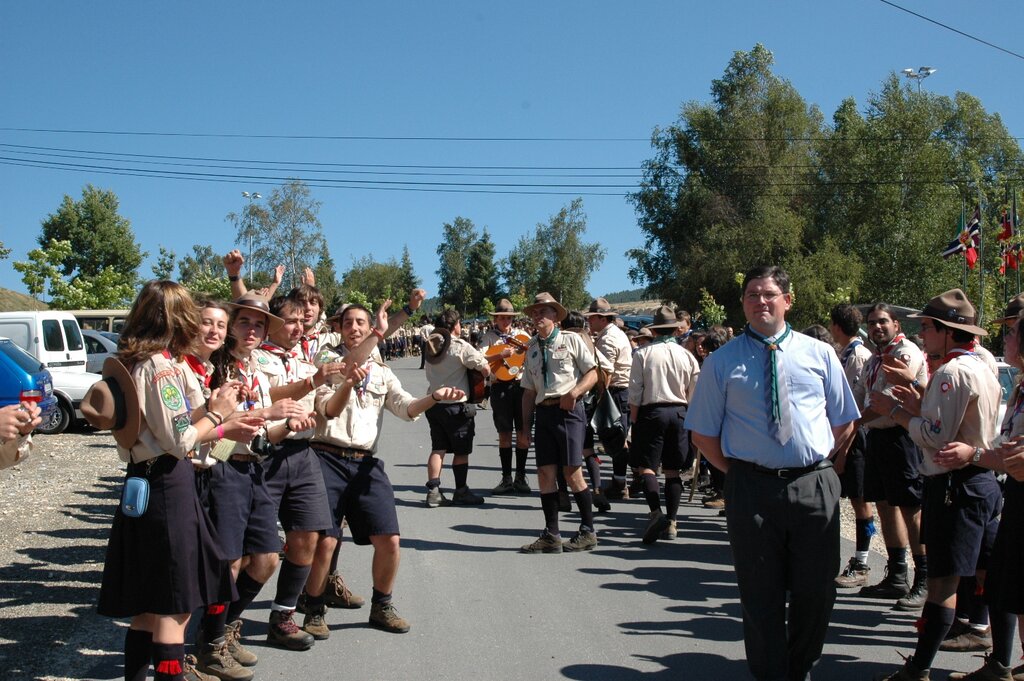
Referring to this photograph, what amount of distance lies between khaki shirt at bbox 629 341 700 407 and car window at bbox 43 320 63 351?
1372 centimetres

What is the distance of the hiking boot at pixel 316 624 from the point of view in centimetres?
539

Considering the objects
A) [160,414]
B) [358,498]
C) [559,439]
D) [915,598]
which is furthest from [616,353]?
[160,414]

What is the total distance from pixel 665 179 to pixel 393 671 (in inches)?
1891

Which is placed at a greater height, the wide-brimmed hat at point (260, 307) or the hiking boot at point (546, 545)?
the wide-brimmed hat at point (260, 307)

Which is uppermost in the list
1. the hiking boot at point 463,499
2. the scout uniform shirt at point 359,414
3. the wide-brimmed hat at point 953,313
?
the wide-brimmed hat at point 953,313

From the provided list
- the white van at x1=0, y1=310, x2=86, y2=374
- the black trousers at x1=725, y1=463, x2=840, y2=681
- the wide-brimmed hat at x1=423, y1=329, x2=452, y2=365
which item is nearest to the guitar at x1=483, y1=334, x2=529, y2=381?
the wide-brimmed hat at x1=423, y1=329, x2=452, y2=365

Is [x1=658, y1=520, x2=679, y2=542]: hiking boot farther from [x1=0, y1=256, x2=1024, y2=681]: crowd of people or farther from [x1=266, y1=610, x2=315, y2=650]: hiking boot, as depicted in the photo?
[x1=266, y1=610, x2=315, y2=650]: hiking boot

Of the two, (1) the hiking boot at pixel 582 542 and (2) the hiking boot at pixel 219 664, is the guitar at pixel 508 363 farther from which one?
(2) the hiking boot at pixel 219 664

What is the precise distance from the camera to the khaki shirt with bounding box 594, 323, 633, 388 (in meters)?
10.7

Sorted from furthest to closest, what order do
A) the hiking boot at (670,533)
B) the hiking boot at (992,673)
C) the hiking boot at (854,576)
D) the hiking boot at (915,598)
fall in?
the hiking boot at (670,533), the hiking boot at (854,576), the hiking boot at (915,598), the hiking boot at (992,673)

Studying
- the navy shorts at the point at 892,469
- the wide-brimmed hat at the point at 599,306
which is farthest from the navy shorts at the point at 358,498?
the wide-brimmed hat at the point at 599,306

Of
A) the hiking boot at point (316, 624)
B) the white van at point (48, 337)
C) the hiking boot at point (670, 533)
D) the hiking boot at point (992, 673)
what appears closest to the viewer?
the hiking boot at point (992, 673)

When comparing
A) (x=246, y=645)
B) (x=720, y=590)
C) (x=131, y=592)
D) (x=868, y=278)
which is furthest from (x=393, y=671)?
(x=868, y=278)

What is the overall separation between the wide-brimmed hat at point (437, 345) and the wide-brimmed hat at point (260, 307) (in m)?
4.58
